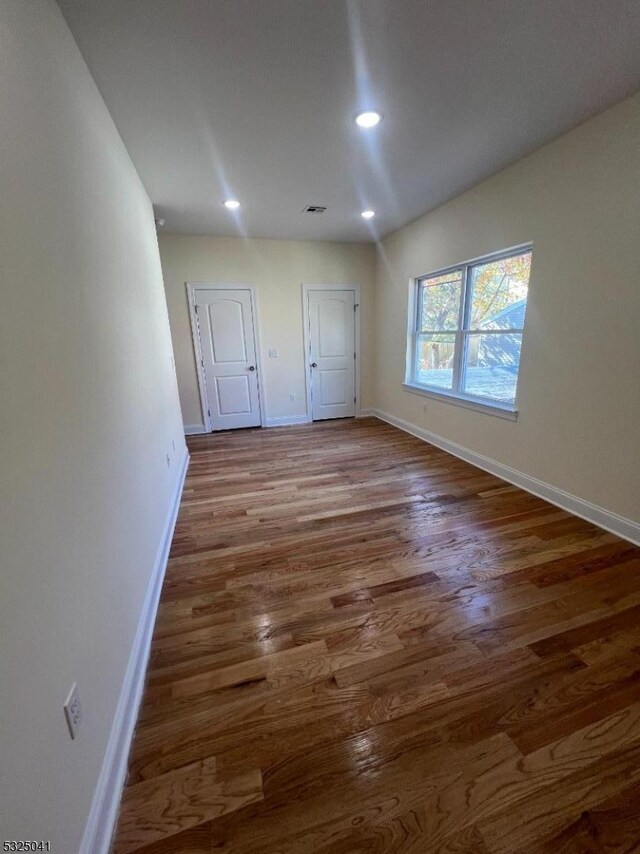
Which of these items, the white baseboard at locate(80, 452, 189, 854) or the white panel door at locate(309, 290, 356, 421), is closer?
the white baseboard at locate(80, 452, 189, 854)

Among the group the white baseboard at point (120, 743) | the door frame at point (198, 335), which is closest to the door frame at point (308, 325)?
the door frame at point (198, 335)

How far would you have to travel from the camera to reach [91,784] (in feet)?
3.16

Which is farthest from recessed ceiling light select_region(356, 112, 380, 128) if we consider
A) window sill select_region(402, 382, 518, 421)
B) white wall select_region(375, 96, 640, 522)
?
window sill select_region(402, 382, 518, 421)

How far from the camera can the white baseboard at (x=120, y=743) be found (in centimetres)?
94

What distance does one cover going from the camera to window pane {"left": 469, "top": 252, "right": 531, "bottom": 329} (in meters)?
2.98

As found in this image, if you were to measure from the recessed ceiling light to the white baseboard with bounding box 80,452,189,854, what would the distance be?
2980 millimetres

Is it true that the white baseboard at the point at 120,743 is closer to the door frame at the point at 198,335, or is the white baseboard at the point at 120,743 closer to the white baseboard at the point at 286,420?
the door frame at the point at 198,335

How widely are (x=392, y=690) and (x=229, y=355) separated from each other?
14.4 ft

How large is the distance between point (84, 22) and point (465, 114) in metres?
2.00

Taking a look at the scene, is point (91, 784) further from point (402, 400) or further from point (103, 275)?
point (402, 400)

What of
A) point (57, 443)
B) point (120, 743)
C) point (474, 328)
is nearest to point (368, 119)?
point (474, 328)

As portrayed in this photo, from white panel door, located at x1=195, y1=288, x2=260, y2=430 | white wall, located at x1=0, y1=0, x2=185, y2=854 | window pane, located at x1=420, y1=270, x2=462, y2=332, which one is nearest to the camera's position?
white wall, located at x1=0, y1=0, x2=185, y2=854

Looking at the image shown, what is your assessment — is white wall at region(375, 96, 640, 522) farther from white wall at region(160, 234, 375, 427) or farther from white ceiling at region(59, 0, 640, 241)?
white wall at region(160, 234, 375, 427)

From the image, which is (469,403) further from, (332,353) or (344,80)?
(344,80)
